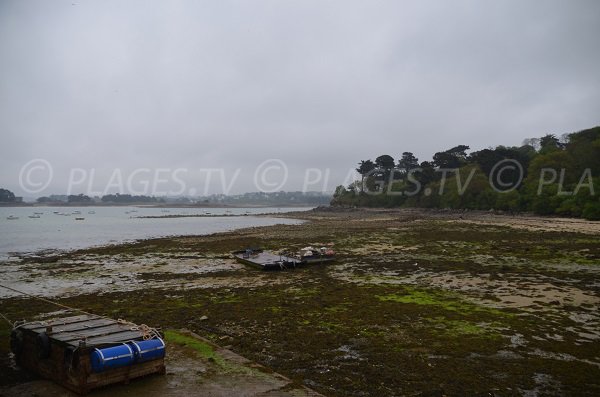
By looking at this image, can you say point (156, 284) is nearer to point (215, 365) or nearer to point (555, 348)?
point (215, 365)

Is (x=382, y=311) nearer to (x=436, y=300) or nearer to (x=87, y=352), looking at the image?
(x=436, y=300)

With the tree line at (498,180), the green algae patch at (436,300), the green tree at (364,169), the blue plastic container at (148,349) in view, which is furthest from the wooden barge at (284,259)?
the green tree at (364,169)

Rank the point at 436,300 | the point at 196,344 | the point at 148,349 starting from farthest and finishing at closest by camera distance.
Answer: the point at 436,300, the point at 196,344, the point at 148,349

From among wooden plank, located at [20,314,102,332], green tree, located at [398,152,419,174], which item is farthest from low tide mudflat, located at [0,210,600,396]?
green tree, located at [398,152,419,174]

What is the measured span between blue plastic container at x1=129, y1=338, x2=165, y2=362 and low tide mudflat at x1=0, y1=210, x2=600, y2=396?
98 centimetres

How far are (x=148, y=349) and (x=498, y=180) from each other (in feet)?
311

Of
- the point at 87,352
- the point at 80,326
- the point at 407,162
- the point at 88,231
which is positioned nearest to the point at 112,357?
the point at 87,352

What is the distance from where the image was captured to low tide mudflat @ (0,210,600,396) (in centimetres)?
821

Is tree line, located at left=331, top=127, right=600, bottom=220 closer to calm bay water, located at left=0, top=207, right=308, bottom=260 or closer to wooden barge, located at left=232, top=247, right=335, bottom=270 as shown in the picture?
calm bay water, located at left=0, top=207, right=308, bottom=260

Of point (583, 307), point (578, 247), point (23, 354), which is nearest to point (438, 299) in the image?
point (583, 307)

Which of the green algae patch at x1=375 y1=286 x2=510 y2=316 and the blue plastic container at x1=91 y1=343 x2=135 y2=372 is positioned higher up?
the blue plastic container at x1=91 y1=343 x2=135 y2=372

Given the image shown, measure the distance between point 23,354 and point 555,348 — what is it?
1197 centimetres

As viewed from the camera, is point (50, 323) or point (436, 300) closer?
point (50, 323)

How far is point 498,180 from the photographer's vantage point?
89.2 metres
